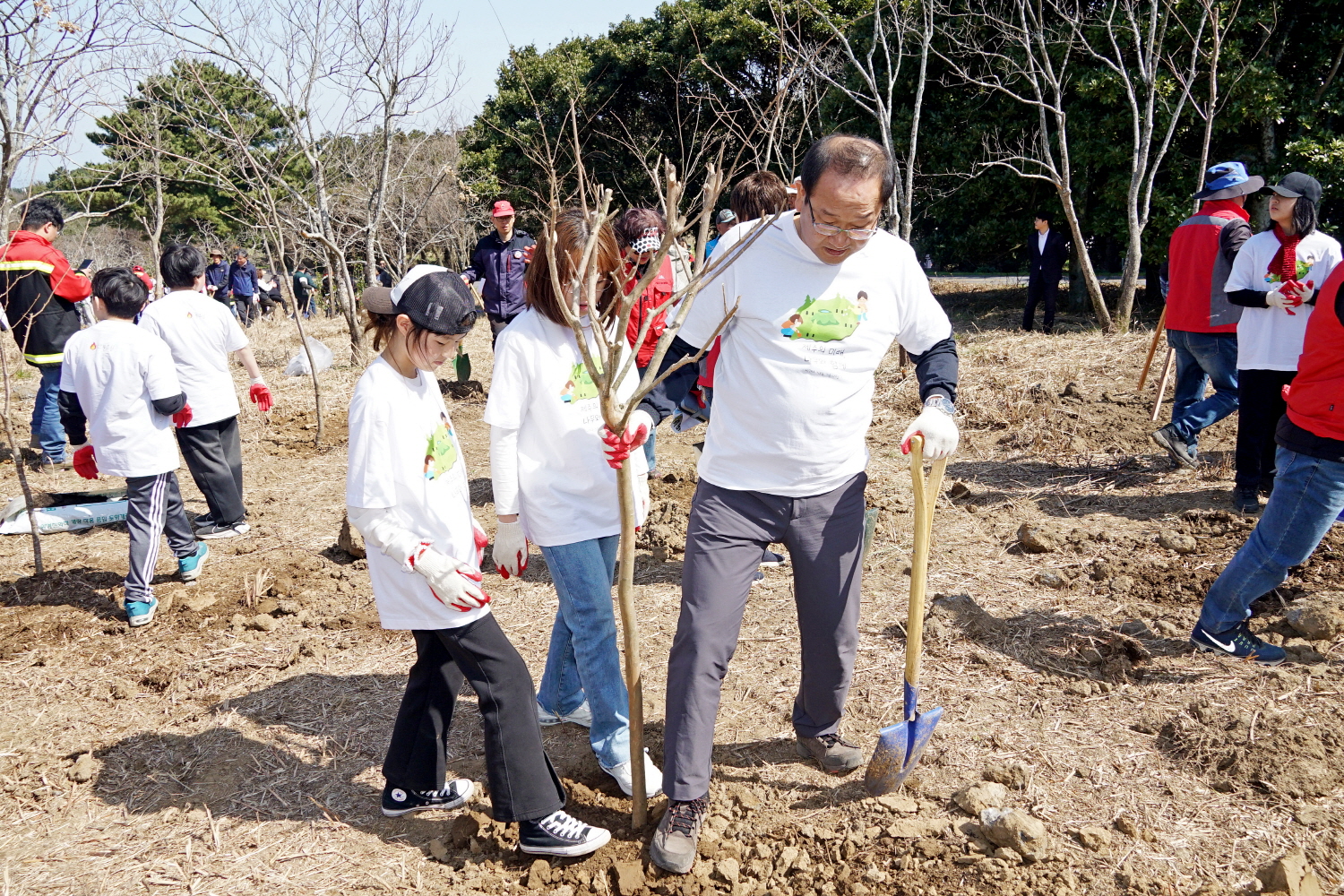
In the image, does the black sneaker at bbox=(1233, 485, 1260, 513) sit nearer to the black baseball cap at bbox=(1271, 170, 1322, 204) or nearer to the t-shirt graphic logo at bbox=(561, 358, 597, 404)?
the black baseball cap at bbox=(1271, 170, 1322, 204)

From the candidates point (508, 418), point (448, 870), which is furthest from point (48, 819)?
point (508, 418)

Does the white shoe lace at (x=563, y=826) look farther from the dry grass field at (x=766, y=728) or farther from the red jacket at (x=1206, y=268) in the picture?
the red jacket at (x=1206, y=268)

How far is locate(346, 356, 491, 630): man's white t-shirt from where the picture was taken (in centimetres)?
239

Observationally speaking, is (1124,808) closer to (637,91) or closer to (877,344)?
(877,344)

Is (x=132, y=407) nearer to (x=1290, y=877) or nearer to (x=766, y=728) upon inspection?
(x=766, y=728)

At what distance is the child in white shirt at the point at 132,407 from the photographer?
4363 millimetres

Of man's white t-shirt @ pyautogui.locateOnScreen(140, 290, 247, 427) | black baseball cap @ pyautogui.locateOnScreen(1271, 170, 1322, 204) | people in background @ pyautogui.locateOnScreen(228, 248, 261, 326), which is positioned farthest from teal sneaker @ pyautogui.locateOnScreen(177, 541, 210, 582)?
people in background @ pyautogui.locateOnScreen(228, 248, 261, 326)

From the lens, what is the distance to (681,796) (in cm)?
253

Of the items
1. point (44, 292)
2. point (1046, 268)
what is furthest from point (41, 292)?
point (1046, 268)

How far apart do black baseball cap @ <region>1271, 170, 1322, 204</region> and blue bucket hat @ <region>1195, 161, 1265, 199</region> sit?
67 cm

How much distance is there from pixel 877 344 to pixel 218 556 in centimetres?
420

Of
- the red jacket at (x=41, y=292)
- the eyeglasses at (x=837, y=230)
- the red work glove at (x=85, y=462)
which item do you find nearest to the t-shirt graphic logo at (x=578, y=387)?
the eyeglasses at (x=837, y=230)

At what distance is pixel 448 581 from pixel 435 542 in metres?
0.20

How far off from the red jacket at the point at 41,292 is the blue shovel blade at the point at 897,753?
256 inches
